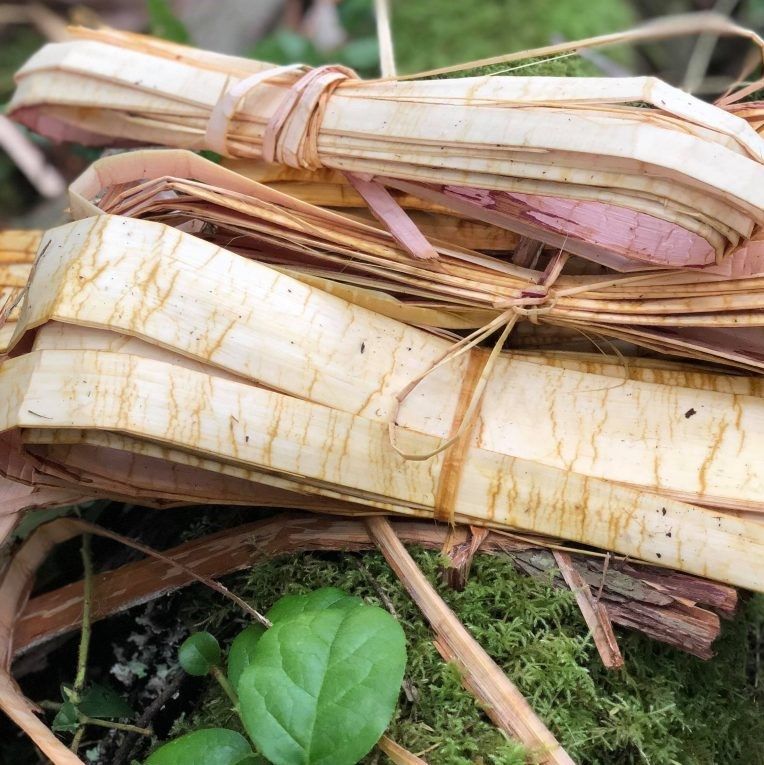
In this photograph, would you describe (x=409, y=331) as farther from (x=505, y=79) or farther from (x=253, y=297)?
(x=505, y=79)

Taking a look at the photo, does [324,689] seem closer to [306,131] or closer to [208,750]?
[208,750]

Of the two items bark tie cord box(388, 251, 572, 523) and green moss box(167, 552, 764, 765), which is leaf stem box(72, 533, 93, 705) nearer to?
green moss box(167, 552, 764, 765)

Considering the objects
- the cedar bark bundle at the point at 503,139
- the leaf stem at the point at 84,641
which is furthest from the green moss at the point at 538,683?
the cedar bark bundle at the point at 503,139

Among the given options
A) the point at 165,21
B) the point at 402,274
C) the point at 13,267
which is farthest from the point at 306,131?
the point at 165,21

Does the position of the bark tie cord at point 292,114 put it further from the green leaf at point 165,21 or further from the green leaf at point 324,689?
the green leaf at point 165,21

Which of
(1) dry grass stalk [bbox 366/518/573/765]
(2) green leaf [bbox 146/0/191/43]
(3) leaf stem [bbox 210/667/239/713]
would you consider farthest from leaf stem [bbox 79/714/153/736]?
(2) green leaf [bbox 146/0/191/43]
